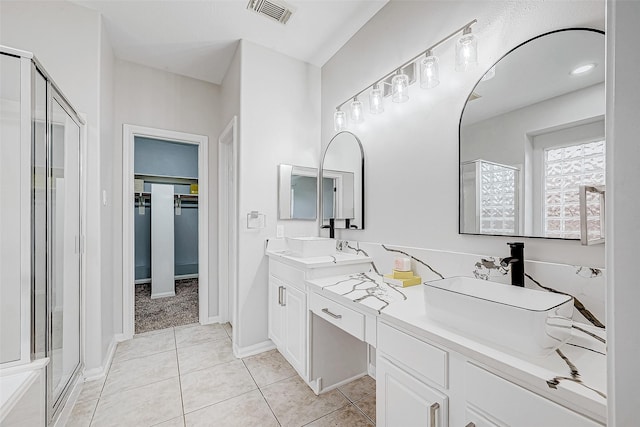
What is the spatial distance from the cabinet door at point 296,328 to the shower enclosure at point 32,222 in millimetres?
1309

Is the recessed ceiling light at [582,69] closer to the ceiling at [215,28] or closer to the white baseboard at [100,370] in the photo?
the ceiling at [215,28]

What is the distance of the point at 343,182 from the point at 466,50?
50.3 inches

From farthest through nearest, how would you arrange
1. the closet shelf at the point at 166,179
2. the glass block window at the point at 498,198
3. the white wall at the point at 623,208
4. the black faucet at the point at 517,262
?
the closet shelf at the point at 166,179, the glass block window at the point at 498,198, the black faucet at the point at 517,262, the white wall at the point at 623,208

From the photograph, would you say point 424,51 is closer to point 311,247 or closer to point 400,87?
point 400,87

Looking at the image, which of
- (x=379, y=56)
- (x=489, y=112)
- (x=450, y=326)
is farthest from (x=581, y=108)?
(x=379, y=56)

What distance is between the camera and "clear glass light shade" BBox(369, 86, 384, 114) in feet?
6.32

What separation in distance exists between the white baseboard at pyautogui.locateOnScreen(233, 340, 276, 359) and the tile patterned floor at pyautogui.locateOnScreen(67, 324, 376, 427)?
5 cm

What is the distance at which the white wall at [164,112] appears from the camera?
2676mm

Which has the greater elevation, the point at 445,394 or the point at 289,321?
the point at 445,394

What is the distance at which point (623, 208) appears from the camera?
486 millimetres

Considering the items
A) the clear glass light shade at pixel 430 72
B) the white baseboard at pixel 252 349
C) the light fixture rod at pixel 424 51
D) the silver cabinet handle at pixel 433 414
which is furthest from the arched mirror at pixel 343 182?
the silver cabinet handle at pixel 433 414

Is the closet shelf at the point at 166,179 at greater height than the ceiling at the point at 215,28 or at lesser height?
lesser

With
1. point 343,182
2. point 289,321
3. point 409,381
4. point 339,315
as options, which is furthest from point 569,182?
point 289,321

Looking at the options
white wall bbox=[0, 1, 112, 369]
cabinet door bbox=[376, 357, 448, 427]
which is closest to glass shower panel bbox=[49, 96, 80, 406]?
white wall bbox=[0, 1, 112, 369]
